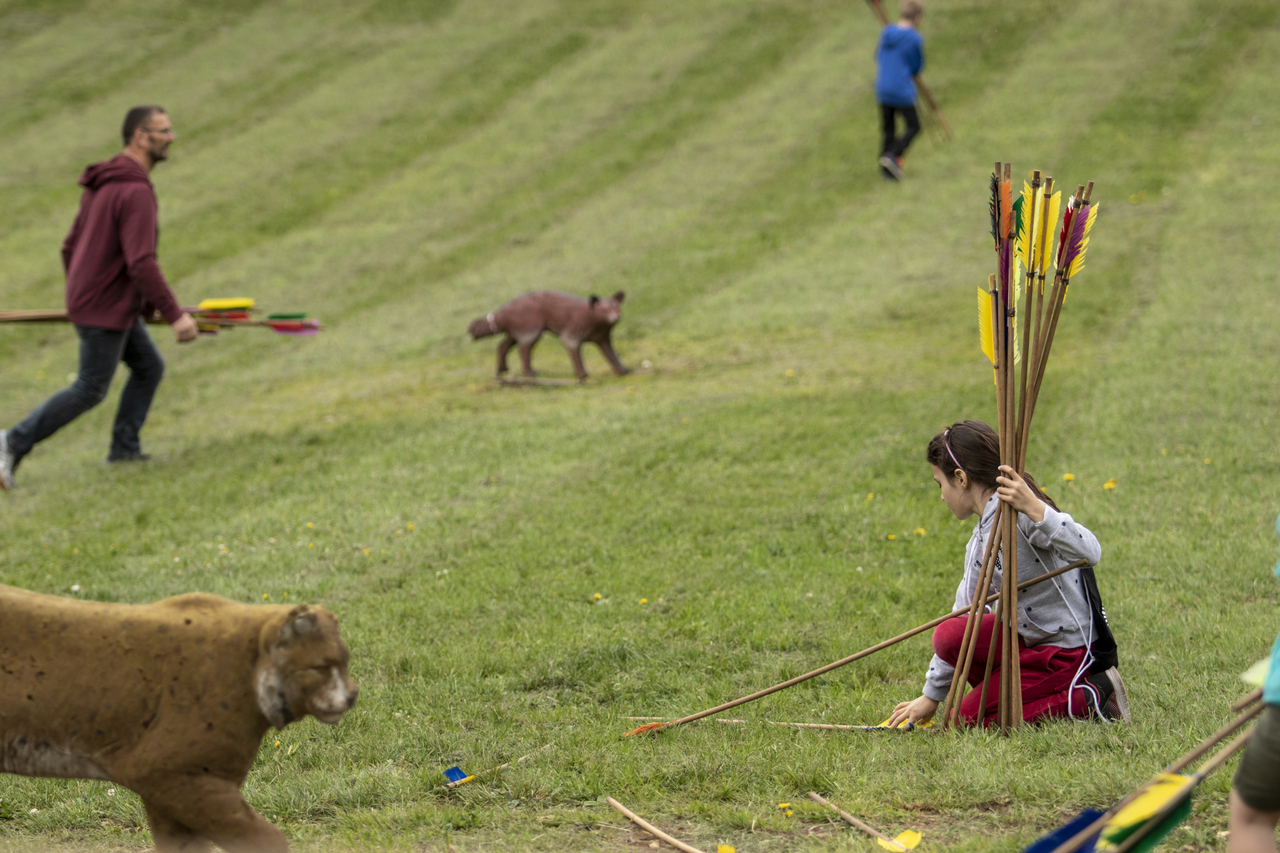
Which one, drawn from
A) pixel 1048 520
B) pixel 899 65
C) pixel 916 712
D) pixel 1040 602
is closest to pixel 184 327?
pixel 916 712

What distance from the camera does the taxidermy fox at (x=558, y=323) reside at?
35.1 feet

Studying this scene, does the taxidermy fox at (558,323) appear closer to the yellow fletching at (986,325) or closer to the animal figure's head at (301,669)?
the yellow fletching at (986,325)

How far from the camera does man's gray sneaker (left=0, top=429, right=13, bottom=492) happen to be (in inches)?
339

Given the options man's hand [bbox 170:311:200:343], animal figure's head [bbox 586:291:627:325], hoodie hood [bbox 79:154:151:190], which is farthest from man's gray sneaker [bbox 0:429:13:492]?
animal figure's head [bbox 586:291:627:325]

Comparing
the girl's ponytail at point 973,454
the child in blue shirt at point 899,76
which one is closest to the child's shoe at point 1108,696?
the girl's ponytail at point 973,454

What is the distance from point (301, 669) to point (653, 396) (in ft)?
24.3

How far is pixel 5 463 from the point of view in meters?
8.62

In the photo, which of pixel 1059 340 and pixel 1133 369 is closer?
pixel 1133 369

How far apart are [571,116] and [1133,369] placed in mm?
13256

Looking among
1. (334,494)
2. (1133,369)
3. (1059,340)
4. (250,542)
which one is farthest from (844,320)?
(250,542)

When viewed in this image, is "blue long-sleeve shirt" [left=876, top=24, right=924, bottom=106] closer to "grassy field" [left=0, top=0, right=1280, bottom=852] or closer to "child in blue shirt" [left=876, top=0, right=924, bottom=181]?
"child in blue shirt" [left=876, top=0, right=924, bottom=181]

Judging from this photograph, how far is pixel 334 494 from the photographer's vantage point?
313 inches

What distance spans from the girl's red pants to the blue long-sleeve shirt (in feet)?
43.0

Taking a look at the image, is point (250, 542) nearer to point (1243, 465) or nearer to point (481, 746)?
point (481, 746)
